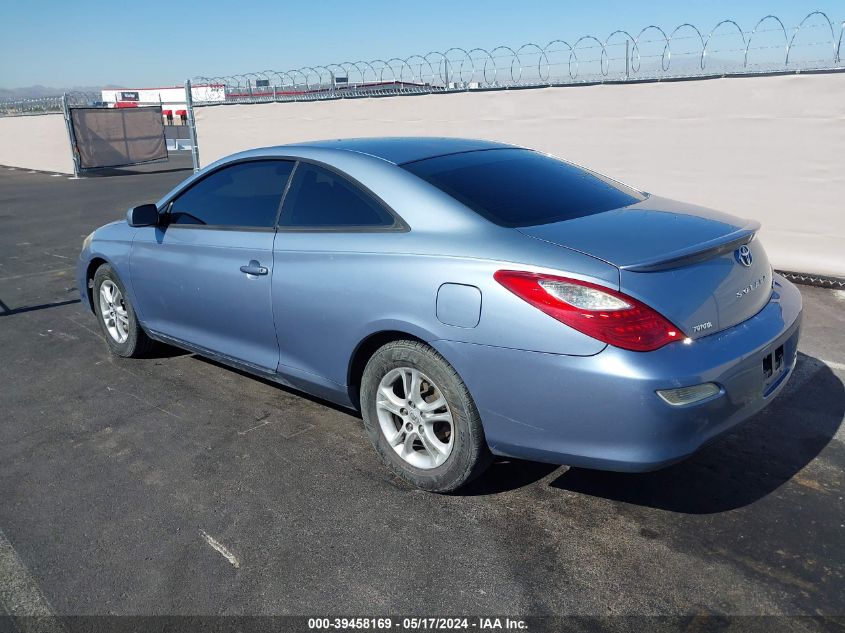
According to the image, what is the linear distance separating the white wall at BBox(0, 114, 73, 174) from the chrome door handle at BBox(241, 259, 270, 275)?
21174mm

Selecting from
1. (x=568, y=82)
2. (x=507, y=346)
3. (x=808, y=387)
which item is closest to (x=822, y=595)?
(x=507, y=346)

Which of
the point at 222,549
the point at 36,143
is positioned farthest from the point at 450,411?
the point at 36,143

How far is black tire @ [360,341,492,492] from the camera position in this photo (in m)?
3.07

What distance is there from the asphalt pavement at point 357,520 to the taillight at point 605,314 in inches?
35.3

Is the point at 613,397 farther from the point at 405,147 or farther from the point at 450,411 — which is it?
the point at 405,147

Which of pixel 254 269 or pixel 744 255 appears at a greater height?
pixel 744 255

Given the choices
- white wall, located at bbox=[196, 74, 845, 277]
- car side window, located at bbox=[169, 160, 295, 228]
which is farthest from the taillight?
white wall, located at bbox=[196, 74, 845, 277]

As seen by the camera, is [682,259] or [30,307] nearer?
[682,259]

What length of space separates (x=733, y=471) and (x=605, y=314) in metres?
1.37

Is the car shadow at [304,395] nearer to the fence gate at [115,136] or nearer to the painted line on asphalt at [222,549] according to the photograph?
the painted line on asphalt at [222,549]

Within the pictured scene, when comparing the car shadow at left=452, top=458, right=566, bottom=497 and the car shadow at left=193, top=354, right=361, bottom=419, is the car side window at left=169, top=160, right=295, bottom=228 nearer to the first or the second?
the car shadow at left=193, top=354, right=361, bottom=419

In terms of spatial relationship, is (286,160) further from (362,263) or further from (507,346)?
(507,346)

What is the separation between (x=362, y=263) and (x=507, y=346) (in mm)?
906

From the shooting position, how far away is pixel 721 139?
735cm
